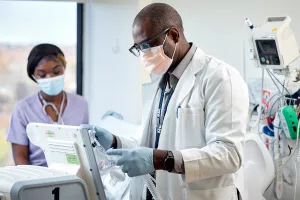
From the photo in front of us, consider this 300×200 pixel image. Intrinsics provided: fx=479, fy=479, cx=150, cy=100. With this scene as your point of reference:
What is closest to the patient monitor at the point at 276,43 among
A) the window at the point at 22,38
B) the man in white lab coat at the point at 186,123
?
the man in white lab coat at the point at 186,123

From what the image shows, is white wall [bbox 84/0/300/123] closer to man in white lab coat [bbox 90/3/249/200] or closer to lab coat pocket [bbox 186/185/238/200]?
man in white lab coat [bbox 90/3/249/200]

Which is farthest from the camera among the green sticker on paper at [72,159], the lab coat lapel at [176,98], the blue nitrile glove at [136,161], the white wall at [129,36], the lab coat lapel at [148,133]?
the white wall at [129,36]

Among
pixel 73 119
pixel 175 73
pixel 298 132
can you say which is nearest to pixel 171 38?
pixel 175 73

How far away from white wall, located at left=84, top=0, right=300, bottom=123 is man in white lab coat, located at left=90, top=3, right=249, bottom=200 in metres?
1.27

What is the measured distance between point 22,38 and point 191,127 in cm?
230

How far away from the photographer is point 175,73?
1.81m

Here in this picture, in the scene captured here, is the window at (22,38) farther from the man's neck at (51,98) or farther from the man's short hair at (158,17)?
the man's short hair at (158,17)

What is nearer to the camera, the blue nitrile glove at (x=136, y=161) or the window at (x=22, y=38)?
the blue nitrile glove at (x=136, y=161)

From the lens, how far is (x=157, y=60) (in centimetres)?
177

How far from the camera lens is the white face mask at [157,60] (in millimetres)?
1751

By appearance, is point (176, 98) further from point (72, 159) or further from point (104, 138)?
point (72, 159)

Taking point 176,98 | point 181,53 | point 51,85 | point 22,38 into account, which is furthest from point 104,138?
point 22,38

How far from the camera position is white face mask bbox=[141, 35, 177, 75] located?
68.9 inches

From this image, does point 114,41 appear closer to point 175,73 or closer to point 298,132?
point 298,132
